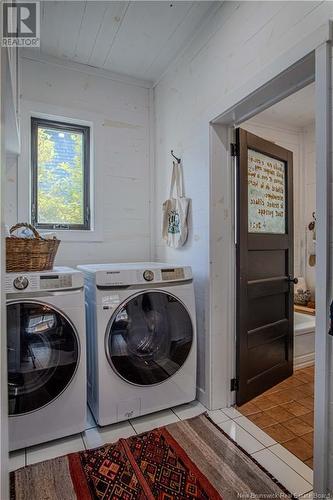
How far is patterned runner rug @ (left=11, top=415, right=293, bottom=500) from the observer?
4.36 feet

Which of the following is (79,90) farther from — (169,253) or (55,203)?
(169,253)

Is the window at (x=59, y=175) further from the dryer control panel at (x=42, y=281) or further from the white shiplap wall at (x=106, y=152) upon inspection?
A: the dryer control panel at (x=42, y=281)

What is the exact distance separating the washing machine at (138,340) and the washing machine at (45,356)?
114 millimetres

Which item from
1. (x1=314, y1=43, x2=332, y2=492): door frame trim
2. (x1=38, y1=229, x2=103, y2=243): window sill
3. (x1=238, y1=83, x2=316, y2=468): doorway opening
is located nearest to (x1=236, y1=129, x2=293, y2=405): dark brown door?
(x1=238, y1=83, x2=316, y2=468): doorway opening

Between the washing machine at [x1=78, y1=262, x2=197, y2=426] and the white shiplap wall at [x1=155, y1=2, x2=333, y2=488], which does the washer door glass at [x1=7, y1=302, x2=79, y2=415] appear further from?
the white shiplap wall at [x1=155, y1=2, x2=333, y2=488]

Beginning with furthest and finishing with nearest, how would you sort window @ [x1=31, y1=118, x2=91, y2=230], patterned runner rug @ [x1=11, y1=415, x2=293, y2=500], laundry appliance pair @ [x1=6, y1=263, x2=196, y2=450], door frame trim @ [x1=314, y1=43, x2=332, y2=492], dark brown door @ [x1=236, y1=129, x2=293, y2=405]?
1. window @ [x1=31, y1=118, x2=91, y2=230]
2. dark brown door @ [x1=236, y1=129, x2=293, y2=405]
3. laundry appliance pair @ [x1=6, y1=263, x2=196, y2=450]
4. patterned runner rug @ [x1=11, y1=415, x2=293, y2=500]
5. door frame trim @ [x1=314, y1=43, x2=332, y2=492]

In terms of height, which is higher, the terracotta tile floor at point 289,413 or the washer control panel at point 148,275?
the washer control panel at point 148,275

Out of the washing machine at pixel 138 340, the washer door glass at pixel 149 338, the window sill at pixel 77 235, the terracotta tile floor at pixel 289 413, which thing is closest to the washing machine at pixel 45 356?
the washing machine at pixel 138 340

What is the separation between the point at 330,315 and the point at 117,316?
1129 mm

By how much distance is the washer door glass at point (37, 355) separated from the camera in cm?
151

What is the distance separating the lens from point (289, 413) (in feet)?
6.50

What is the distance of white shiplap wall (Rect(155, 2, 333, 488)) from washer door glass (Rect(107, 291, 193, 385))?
0.20 m

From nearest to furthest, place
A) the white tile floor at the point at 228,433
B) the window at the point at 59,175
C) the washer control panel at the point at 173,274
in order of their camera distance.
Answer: the white tile floor at the point at 228,433, the washer control panel at the point at 173,274, the window at the point at 59,175

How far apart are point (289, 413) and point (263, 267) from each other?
1004 millimetres
